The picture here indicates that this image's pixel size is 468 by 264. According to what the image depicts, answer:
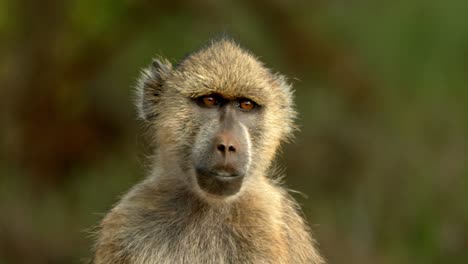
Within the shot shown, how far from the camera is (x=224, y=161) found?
8500 mm

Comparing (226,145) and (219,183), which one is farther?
(219,183)

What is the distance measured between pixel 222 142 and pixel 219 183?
0.33 metres

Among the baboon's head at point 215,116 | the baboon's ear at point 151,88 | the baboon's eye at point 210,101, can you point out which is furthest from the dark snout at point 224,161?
the baboon's ear at point 151,88

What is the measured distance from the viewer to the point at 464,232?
16938mm

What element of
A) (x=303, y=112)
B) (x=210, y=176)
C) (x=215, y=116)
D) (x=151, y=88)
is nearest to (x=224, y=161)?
(x=210, y=176)

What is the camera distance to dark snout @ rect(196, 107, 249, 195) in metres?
8.52

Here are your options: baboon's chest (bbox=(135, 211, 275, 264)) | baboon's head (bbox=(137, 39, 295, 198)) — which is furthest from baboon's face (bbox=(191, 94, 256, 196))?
baboon's chest (bbox=(135, 211, 275, 264))

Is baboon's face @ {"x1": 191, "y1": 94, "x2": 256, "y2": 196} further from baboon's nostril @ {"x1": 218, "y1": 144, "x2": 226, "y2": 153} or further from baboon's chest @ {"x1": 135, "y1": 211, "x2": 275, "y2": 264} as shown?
baboon's chest @ {"x1": 135, "y1": 211, "x2": 275, "y2": 264}

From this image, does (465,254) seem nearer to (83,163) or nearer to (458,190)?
(458,190)

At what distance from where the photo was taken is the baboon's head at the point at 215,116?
28.4ft

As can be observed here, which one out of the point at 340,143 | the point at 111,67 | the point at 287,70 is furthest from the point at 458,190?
the point at 111,67

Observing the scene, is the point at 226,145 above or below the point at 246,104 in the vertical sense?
below

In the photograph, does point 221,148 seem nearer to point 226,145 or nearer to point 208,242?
point 226,145

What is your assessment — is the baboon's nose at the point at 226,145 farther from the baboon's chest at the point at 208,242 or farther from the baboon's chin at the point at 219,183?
the baboon's chest at the point at 208,242
